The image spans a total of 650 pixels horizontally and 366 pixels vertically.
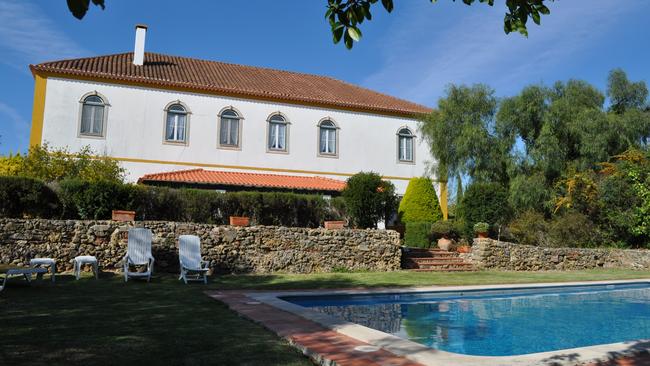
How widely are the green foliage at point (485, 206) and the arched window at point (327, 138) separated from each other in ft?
27.8

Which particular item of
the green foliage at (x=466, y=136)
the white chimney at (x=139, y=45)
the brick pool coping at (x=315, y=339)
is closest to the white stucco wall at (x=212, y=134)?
the green foliage at (x=466, y=136)

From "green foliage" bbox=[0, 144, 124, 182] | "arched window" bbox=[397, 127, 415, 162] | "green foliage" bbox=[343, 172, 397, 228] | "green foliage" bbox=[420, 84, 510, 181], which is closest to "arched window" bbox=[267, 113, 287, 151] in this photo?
"arched window" bbox=[397, 127, 415, 162]

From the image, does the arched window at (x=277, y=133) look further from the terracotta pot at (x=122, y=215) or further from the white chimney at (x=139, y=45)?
the terracotta pot at (x=122, y=215)

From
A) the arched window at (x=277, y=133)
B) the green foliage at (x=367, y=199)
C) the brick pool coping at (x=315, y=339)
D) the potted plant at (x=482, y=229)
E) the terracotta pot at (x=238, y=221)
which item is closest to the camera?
the brick pool coping at (x=315, y=339)

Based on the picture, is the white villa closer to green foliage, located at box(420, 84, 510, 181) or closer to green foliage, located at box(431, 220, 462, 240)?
green foliage, located at box(420, 84, 510, 181)

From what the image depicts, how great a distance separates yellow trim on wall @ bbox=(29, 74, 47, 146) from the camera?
21.8 metres

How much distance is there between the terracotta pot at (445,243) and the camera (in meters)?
19.8

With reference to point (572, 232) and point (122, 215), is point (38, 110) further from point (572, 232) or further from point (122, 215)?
point (572, 232)

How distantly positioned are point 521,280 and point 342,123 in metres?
14.6

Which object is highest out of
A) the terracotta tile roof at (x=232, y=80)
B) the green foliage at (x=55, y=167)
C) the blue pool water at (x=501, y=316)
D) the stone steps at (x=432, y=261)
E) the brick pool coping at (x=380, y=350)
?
the terracotta tile roof at (x=232, y=80)

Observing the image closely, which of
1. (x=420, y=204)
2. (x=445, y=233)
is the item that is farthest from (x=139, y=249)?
(x=420, y=204)

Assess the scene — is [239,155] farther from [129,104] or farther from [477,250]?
[477,250]

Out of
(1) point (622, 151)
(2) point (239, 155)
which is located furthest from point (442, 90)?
(2) point (239, 155)

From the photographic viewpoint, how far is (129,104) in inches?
922
